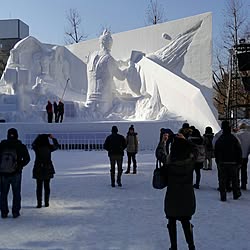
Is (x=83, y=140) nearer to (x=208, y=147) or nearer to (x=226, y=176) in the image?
(x=208, y=147)

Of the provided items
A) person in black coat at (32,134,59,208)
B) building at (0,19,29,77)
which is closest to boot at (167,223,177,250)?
person in black coat at (32,134,59,208)

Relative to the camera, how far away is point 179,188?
4.23m

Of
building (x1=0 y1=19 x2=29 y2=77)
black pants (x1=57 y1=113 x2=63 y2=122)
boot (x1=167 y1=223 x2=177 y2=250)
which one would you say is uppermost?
building (x1=0 y1=19 x2=29 y2=77)

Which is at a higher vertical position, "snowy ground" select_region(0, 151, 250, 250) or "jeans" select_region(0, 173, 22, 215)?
"jeans" select_region(0, 173, 22, 215)

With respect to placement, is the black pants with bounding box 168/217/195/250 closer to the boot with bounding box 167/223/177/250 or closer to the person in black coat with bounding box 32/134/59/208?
the boot with bounding box 167/223/177/250

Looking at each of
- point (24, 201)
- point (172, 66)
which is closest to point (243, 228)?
point (24, 201)

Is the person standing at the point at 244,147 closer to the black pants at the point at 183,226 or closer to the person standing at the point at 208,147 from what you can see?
the person standing at the point at 208,147

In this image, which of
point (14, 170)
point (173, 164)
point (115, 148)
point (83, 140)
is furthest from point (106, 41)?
point (173, 164)

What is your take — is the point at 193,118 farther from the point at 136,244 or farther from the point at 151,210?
the point at 136,244

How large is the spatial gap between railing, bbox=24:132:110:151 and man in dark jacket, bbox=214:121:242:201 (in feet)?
36.5

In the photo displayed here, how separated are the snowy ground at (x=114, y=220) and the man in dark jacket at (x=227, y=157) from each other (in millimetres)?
344

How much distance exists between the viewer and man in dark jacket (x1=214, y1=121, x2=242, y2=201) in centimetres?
736

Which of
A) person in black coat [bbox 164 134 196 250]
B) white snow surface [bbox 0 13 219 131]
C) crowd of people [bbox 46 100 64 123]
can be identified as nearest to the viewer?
person in black coat [bbox 164 134 196 250]

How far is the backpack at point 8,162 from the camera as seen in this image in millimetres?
6180
